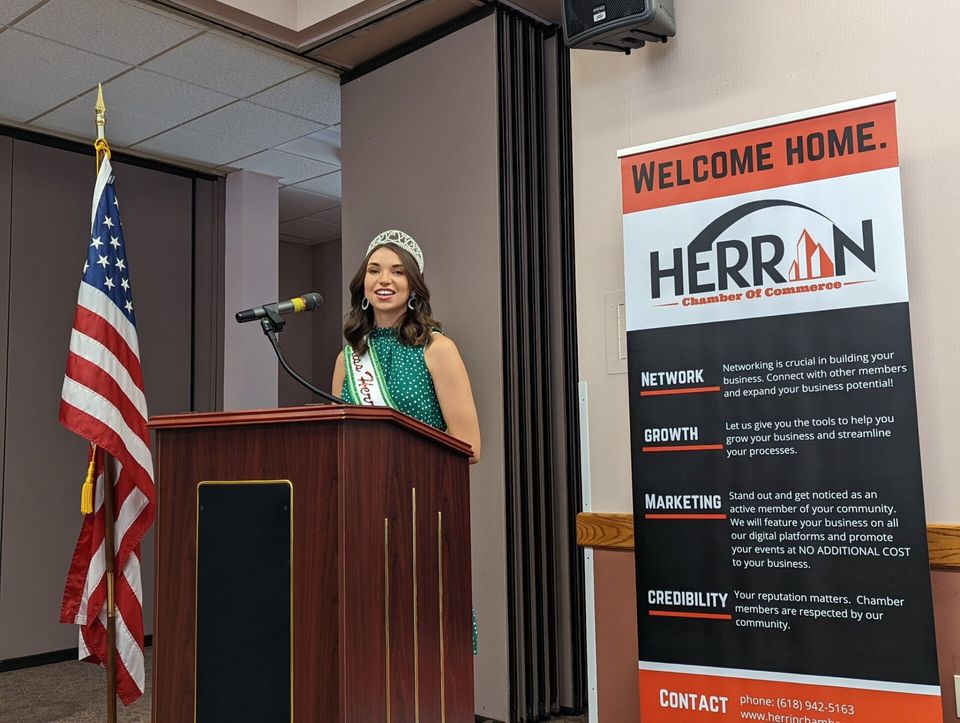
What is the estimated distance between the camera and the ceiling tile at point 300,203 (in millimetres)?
5977

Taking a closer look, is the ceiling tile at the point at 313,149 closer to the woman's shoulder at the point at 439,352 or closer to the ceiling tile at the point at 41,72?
the ceiling tile at the point at 41,72

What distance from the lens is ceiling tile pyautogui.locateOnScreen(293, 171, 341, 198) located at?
18.6 ft

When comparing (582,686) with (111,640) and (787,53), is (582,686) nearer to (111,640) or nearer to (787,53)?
(111,640)

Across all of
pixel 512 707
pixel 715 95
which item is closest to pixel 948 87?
pixel 715 95

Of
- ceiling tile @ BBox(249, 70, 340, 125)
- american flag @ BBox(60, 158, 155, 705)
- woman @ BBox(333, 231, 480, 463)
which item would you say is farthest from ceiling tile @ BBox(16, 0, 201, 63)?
woman @ BBox(333, 231, 480, 463)

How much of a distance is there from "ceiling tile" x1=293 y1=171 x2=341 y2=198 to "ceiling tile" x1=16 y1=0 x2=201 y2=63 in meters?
1.79

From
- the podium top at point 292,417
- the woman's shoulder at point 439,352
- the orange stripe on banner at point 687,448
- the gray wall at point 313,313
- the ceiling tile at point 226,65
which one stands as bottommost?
the orange stripe on banner at point 687,448

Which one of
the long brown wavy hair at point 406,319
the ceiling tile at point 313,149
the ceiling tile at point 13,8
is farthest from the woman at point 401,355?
the ceiling tile at point 313,149

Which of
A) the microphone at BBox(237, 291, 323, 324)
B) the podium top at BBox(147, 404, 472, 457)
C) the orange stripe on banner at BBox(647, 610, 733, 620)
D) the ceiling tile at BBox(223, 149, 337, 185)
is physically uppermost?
the ceiling tile at BBox(223, 149, 337, 185)

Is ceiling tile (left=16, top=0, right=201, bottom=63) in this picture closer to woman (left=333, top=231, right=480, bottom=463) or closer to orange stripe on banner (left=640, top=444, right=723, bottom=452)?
woman (left=333, top=231, right=480, bottom=463)

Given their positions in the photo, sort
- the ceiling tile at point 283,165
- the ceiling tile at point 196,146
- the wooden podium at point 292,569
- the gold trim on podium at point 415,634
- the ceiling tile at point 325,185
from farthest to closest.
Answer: the ceiling tile at point 325,185
the ceiling tile at point 283,165
the ceiling tile at point 196,146
the gold trim on podium at point 415,634
the wooden podium at point 292,569

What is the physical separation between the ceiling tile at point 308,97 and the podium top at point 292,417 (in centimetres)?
292

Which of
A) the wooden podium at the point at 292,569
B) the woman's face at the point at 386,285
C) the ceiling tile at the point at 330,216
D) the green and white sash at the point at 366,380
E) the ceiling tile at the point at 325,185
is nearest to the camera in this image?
the wooden podium at the point at 292,569

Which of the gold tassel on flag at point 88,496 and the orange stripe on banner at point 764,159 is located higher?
the orange stripe on banner at point 764,159
